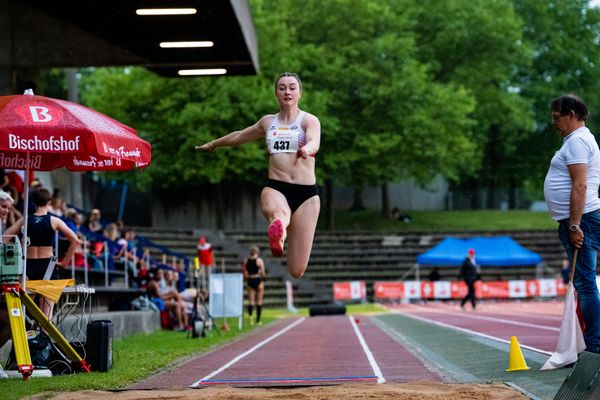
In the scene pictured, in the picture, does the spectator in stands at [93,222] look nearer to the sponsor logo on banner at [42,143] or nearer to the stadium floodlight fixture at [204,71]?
the stadium floodlight fixture at [204,71]

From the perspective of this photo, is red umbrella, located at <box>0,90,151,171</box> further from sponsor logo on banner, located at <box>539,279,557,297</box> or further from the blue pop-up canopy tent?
sponsor logo on banner, located at <box>539,279,557,297</box>

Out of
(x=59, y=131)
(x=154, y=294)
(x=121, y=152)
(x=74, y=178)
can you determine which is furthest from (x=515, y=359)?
(x=74, y=178)

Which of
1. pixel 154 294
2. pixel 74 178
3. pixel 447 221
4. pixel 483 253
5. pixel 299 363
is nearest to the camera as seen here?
pixel 299 363

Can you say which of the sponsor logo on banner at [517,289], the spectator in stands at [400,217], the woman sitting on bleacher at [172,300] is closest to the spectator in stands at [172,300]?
the woman sitting on bleacher at [172,300]

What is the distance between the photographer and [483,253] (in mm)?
47938

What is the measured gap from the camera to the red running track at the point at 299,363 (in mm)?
12750

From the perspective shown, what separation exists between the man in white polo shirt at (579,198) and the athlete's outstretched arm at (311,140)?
242 cm

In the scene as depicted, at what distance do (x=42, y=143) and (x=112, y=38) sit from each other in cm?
1027

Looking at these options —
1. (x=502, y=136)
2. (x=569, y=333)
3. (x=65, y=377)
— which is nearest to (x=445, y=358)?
(x=569, y=333)

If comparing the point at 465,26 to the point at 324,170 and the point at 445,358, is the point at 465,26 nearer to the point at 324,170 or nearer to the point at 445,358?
the point at 324,170

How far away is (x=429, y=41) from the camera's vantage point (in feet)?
218

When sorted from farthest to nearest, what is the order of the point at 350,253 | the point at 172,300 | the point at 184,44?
the point at 350,253 → the point at 172,300 → the point at 184,44

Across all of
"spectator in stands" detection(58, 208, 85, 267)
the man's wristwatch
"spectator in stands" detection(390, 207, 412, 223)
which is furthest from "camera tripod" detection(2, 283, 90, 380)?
"spectator in stands" detection(390, 207, 412, 223)

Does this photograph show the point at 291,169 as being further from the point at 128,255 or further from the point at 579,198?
the point at 128,255
